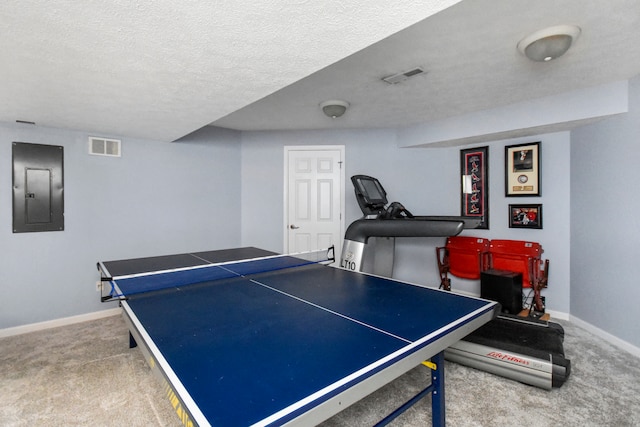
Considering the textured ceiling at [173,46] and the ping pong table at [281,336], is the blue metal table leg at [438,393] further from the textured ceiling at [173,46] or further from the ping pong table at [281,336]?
the textured ceiling at [173,46]

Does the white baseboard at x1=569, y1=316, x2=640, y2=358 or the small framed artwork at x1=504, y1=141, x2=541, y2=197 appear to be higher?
the small framed artwork at x1=504, y1=141, x2=541, y2=197

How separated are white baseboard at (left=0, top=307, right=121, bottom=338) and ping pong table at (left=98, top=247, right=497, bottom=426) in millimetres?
1718

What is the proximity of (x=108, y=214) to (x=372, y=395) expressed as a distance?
3534 mm

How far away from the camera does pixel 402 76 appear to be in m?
2.80

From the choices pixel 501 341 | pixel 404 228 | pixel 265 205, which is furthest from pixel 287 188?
pixel 501 341

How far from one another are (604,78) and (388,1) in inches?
107

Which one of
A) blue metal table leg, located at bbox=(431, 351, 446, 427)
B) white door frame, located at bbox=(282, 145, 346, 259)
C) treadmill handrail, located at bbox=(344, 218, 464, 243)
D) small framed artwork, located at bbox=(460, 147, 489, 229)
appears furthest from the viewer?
white door frame, located at bbox=(282, 145, 346, 259)

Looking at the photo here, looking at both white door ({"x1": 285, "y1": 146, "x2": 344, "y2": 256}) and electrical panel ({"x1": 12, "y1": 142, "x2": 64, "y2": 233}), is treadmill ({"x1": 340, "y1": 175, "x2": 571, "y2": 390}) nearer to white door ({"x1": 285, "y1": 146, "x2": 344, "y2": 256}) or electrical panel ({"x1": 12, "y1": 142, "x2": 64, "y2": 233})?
white door ({"x1": 285, "y1": 146, "x2": 344, "y2": 256})

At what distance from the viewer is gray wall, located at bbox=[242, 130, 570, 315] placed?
12.4ft

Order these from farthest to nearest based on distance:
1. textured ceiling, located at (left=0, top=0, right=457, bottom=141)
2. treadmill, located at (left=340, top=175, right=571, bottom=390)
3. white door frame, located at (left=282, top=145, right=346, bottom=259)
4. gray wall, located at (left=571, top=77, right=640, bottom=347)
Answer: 1. white door frame, located at (left=282, top=145, right=346, bottom=259)
2. gray wall, located at (left=571, top=77, right=640, bottom=347)
3. treadmill, located at (left=340, top=175, right=571, bottom=390)
4. textured ceiling, located at (left=0, top=0, right=457, bottom=141)

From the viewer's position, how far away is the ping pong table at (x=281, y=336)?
3.12 feet

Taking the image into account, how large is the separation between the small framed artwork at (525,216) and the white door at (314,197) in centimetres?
222

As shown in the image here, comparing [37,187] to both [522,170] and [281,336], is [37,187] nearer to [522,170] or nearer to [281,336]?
[281,336]

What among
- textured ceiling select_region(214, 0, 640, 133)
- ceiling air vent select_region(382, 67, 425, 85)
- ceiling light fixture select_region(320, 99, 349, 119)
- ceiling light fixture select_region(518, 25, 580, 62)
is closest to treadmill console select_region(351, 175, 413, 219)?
ceiling light fixture select_region(320, 99, 349, 119)
